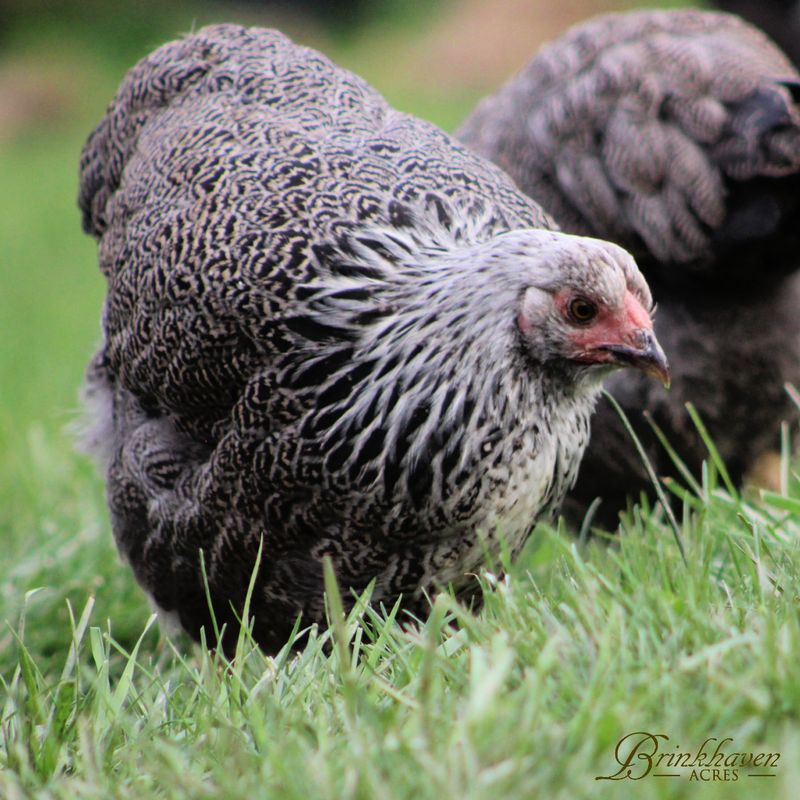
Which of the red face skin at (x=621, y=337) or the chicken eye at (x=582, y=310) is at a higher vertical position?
the chicken eye at (x=582, y=310)

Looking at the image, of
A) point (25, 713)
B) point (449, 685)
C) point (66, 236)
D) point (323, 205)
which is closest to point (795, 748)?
point (449, 685)

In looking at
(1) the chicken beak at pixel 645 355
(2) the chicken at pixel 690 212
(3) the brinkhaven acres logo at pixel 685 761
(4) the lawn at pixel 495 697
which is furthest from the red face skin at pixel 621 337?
(2) the chicken at pixel 690 212

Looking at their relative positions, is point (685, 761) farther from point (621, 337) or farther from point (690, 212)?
point (690, 212)

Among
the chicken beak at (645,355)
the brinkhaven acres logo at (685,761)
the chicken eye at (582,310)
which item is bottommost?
the brinkhaven acres logo at (685,761)

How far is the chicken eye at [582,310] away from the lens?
2.61 m

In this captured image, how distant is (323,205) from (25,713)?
4.53ft

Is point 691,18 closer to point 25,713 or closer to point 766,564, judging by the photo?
point 766,564

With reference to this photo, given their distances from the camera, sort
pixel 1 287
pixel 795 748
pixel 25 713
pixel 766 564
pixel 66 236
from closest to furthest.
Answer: pixel 795 748 → pixel 25 713 → pixel 766 564 → pixel 1 287 → pixel 66 236

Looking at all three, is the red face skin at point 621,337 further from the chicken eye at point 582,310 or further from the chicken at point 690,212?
the chicken at point 690,212

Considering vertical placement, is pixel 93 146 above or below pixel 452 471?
above

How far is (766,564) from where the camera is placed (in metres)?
2.49

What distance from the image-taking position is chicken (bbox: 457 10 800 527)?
3.72 metres

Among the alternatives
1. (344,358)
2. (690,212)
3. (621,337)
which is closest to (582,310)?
(621,337)

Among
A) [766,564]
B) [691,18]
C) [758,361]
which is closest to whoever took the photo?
[766,564]
